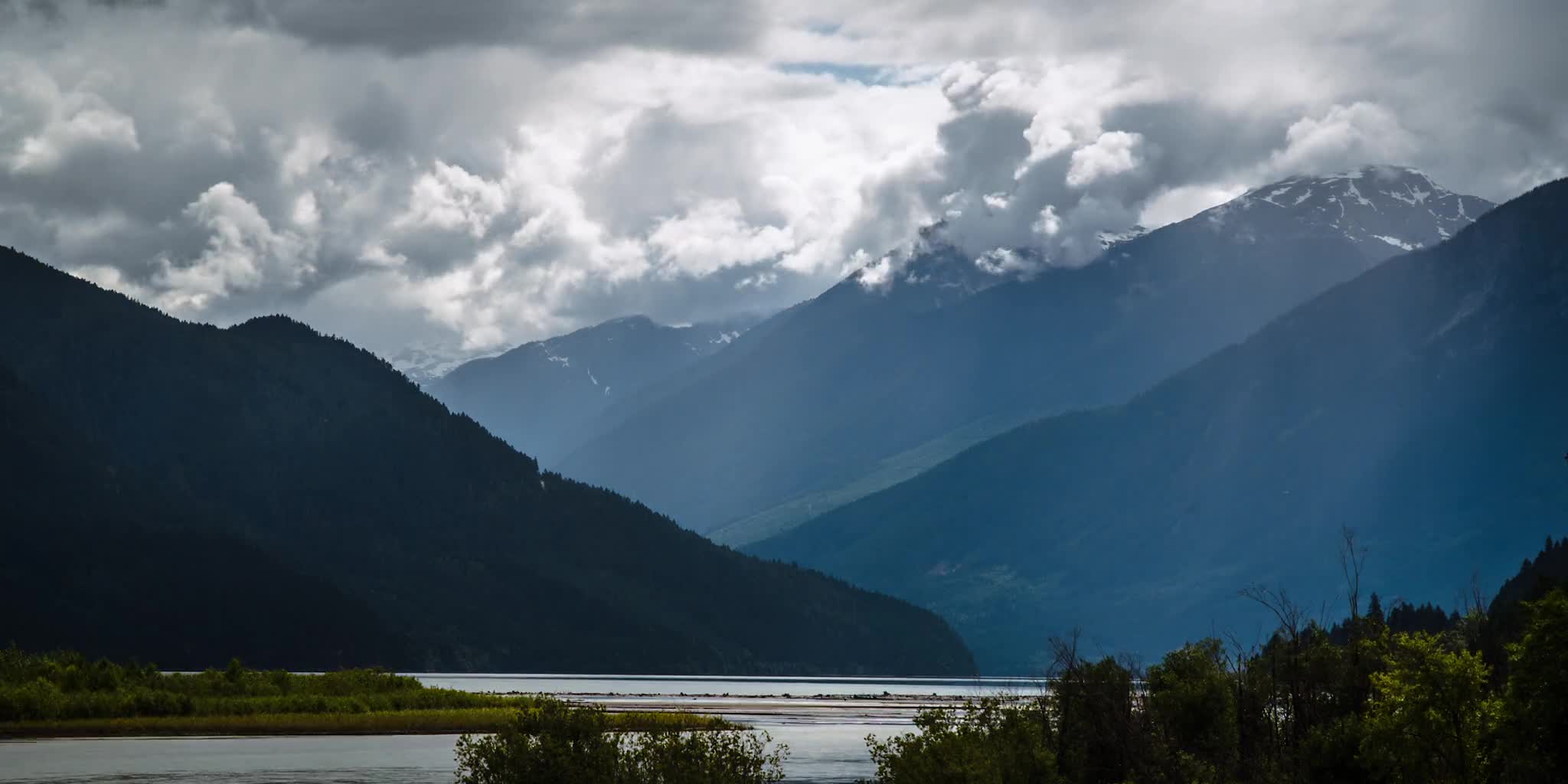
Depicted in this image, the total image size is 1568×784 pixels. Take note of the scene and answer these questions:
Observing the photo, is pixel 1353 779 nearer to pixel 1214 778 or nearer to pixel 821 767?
pixel 1214 778

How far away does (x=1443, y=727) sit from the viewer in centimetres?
6938

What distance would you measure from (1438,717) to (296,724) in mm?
129406

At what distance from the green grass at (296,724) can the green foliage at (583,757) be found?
270 feet

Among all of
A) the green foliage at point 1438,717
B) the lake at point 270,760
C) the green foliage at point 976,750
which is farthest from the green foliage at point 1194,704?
the green foliage at point 1438,717

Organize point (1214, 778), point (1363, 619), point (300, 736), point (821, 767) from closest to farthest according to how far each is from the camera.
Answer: point (1214, 778)
point (1363, 619)
point (821, 767)
point (300, 736)

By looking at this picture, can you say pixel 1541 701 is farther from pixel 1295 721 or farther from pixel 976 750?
pixel 1295 721

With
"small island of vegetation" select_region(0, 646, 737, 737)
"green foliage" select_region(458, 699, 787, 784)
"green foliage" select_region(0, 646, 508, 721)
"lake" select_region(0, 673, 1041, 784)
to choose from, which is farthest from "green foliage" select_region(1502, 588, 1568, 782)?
"green foliage" select_region(0, 646, 508, 721)

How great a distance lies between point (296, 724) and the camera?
17112 centimetres

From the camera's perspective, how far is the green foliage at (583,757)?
2589 inches

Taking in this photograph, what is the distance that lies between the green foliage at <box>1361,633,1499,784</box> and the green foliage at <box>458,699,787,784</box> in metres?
27.2

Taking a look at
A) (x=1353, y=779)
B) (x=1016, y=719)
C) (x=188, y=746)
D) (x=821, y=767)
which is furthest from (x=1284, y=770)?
(x=188, y=746)

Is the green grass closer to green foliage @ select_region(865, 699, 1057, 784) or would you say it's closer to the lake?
the lake

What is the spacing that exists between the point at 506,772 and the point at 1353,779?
42608 millimetres

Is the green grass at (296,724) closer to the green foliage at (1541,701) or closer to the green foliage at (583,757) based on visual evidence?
the green foliage at (583,757)
